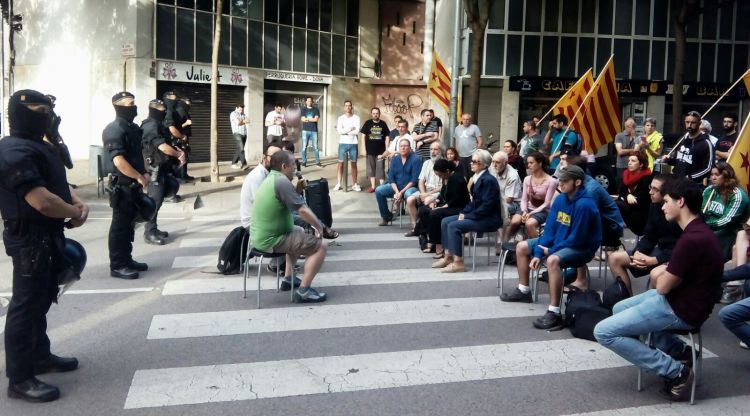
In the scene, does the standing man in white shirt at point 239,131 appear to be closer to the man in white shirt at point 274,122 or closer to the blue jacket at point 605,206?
the man in white shirt at point 274,122

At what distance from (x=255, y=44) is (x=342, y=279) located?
17.7 meters

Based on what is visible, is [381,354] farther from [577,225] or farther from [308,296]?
[577,225]

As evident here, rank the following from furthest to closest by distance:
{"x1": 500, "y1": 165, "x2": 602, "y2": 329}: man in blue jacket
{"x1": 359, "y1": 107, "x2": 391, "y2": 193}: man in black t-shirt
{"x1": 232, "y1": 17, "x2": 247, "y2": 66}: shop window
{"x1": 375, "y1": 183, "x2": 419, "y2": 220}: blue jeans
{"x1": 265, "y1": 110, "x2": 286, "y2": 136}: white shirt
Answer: {"x1": 232, "y1": 17, "x2": 247, "y2": 66}: shop window < {"x1": 265, "y1": 110, "x2": 286, "y2": 136}: white shirt < {"x1": 359, "y1": 107, "x2": 391, "y2": 193}: man in black t-shirt < {"x1": 375, "y1": 183, "x2": 419, "y2": 220}: blue jeans < {"x1": 500, "y1": 165, "x2": 602, "y2": 329}: man in blue jacket

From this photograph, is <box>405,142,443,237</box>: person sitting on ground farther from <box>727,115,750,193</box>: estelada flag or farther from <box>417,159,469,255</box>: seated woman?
<box>727,115,750,193</box>: estelada flag

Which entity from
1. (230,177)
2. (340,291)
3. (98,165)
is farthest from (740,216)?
(230,177)

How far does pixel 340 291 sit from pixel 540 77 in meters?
20.3

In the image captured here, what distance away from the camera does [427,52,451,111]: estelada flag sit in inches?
663

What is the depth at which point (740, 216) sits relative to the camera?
7703 mm

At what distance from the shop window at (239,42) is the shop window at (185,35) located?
1497 mm

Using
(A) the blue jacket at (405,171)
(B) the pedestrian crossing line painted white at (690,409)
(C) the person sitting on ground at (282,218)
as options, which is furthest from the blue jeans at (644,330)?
(A) the blue jacket at (405,171)

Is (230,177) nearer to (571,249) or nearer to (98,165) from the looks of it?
(98,165)

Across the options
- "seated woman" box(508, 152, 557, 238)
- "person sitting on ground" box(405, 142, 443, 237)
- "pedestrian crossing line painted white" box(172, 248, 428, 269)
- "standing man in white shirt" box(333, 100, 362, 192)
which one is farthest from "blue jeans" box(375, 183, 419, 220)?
"standing man in white shirt" box(333, 100, 362, 192)

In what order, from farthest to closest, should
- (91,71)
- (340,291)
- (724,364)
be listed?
(91,71)
(340,291)
(724,364)

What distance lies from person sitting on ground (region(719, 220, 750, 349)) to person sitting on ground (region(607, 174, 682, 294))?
0.59 meters
